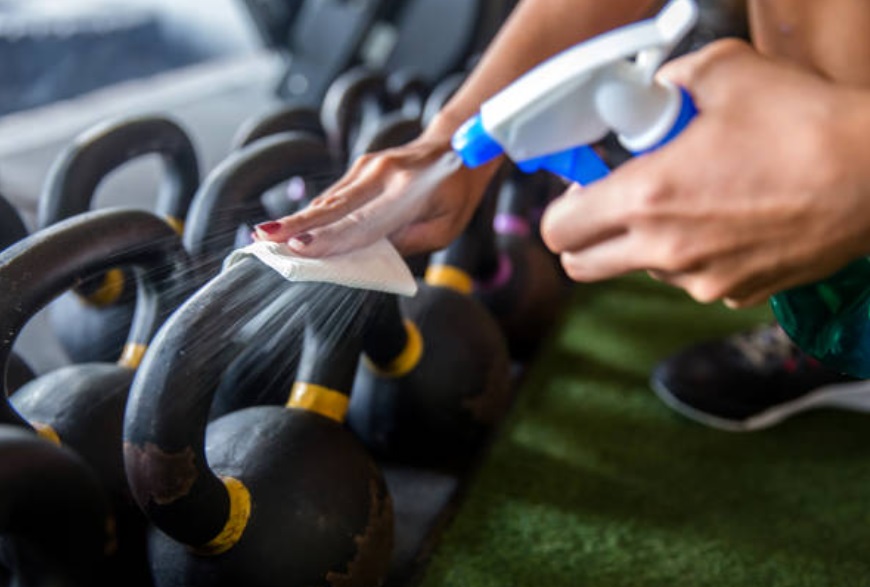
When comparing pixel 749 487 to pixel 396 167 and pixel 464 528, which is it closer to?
pixel 464 528

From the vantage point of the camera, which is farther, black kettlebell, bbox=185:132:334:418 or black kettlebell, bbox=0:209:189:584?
black kettlebell, bbox=185:132:334:418

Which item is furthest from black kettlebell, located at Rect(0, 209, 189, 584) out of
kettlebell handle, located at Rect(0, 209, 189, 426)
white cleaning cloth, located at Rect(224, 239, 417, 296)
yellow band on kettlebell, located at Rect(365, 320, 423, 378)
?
yellow band on kettlebell, located at Rect(365, 320, 423, 378)

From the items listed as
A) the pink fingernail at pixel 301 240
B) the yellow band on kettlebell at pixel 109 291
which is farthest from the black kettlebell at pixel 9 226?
the pink fingernail at pixel 301 240

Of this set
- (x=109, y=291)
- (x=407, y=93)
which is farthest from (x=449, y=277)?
(x=407, y=93)

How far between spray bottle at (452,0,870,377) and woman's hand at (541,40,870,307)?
0.02m

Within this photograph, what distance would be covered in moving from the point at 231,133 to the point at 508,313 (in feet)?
3.65

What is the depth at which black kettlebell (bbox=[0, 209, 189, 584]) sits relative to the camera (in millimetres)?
624

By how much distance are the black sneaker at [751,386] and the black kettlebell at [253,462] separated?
490 mm

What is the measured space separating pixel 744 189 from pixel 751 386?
0.67 m

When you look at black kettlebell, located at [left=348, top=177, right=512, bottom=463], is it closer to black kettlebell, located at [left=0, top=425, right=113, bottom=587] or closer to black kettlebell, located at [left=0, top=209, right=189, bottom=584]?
black kettlebell, located at [left=0, top=209, right=189, bottom=584]

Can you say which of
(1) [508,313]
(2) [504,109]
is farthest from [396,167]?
(1) [508,313]

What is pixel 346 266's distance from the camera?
2.09 ft

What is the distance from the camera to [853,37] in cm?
81

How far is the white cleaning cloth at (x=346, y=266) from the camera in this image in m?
0.60
